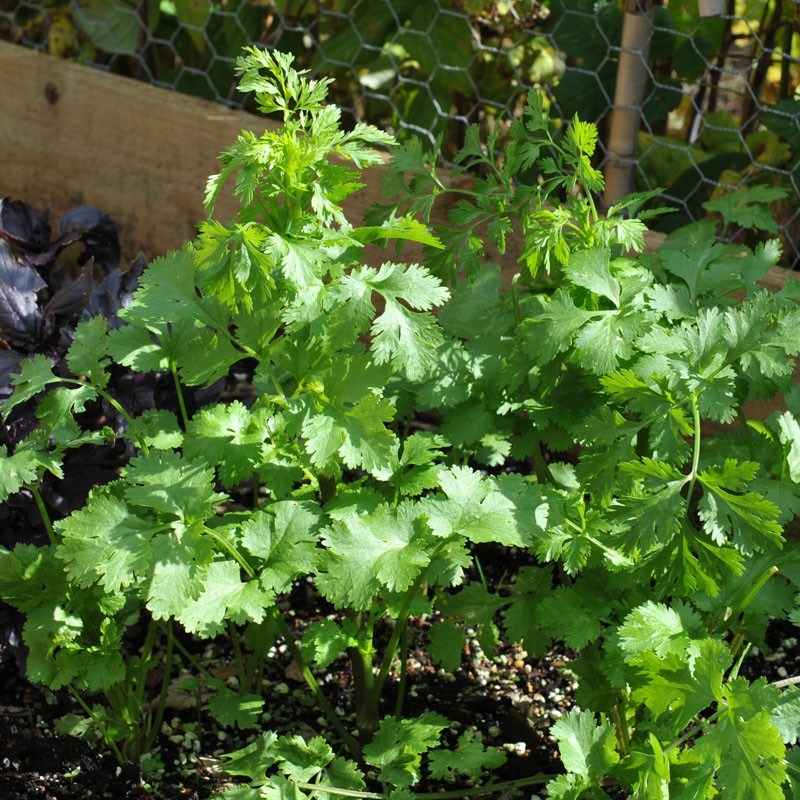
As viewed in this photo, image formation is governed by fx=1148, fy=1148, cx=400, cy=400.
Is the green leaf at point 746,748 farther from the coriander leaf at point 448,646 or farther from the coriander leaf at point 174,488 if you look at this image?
the coriander leaf at point 174,488

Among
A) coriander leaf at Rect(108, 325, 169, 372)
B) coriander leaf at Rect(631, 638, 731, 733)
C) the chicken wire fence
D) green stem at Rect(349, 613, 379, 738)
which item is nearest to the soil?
green stem at Rect(349, 613, 379, 738)

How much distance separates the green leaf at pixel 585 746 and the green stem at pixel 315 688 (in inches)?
14.5

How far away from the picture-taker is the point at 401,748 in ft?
4.53

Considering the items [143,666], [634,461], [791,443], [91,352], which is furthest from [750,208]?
[143,666]

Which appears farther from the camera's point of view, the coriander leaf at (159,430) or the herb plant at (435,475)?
the coriander leaf at (159,430)

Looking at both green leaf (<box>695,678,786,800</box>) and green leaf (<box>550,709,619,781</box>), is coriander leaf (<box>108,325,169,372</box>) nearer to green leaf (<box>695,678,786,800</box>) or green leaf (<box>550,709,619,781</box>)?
green leaf (<box>550,709,619,781</box>)

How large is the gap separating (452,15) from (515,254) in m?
0.58

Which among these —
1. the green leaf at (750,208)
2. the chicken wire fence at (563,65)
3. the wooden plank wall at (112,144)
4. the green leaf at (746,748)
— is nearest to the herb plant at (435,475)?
the green leaf at (746,748)

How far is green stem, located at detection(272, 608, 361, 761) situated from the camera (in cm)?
145

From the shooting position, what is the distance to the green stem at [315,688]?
4.76 ft

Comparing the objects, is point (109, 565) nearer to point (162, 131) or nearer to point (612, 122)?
point (612, 122)

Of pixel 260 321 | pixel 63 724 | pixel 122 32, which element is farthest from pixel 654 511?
pixel 122 32

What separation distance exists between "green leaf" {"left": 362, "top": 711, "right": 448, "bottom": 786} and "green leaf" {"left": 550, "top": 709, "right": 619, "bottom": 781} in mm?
187

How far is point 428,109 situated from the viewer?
2486mm
